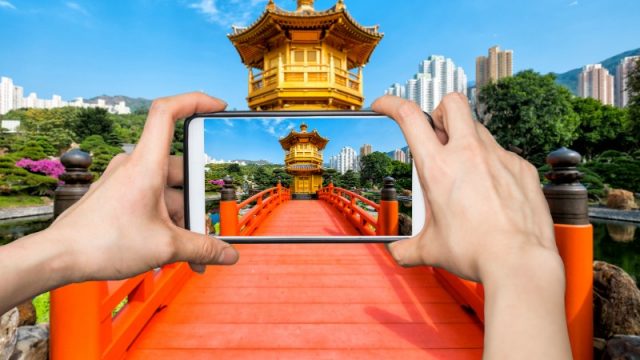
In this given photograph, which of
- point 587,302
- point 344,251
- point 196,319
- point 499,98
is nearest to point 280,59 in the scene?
point 344,251

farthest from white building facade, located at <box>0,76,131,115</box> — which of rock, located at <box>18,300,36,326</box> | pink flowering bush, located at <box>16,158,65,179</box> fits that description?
rock, located at <box>18,300,36,326</box>

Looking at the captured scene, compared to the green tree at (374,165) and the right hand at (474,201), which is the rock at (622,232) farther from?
the right hand at (474,201)

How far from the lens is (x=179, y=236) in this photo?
95 cm

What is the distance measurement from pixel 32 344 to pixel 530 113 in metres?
25.8

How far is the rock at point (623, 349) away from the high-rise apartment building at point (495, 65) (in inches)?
2608

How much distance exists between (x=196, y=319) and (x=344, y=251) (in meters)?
2.11

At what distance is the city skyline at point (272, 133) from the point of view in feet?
3.98

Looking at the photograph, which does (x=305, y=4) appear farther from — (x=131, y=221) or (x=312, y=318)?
(x=131, y=221)

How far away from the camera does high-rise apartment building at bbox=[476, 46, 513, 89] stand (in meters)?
58.3

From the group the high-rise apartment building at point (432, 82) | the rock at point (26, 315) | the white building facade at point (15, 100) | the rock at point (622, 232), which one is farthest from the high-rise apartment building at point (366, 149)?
the white building facade at point (15, 100)

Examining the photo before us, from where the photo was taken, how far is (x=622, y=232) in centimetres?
1141

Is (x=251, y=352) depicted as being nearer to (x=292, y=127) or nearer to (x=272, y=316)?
(x=272, y=316)

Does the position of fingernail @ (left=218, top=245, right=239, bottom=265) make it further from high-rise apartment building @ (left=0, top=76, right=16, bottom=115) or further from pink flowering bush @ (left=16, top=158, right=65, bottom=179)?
high-rise apartment building @ (left=0, top=76, right=16, bottom=115)

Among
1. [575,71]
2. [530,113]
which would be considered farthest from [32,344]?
[575,71]
